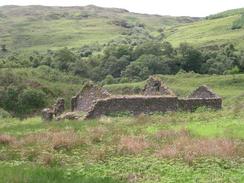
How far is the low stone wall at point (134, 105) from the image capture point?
35.6 m

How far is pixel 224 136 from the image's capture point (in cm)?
2498

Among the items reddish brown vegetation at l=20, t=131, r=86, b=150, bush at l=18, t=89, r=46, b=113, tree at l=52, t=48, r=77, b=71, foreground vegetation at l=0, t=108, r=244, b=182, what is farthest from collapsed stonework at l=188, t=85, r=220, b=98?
tree at l=52, t=48, r=77, b=71

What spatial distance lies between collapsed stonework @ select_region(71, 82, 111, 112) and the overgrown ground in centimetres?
807

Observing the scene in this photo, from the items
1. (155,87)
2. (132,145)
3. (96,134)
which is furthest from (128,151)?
(155,87)

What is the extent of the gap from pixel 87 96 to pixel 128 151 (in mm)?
19121

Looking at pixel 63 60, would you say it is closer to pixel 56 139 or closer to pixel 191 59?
pixel 191 59

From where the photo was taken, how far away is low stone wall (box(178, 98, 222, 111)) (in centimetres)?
3812

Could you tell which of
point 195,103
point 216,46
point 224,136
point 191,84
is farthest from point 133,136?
point 216,46

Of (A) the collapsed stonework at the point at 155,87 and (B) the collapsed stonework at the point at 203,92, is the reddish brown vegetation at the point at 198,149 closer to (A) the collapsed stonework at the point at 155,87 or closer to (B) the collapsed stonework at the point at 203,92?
(A) the collapsed stonework at the point at 155,87

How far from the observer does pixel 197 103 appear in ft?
127

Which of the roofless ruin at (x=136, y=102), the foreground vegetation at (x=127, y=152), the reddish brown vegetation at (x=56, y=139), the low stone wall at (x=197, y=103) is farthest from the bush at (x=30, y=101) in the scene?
the reddish brown vegetation at (x=56, y=139)

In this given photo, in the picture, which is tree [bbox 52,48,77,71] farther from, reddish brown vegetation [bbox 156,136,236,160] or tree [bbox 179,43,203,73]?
reddish brown vegetation [bbox 156,136,236,160]

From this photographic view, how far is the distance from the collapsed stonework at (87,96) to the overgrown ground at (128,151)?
26.5 ft

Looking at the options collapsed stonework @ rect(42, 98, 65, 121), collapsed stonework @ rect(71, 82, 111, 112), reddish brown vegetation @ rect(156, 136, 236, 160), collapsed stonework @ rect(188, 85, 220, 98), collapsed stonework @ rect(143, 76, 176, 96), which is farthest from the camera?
collapsed stonework @ rect(188, 85, 220, 98)
